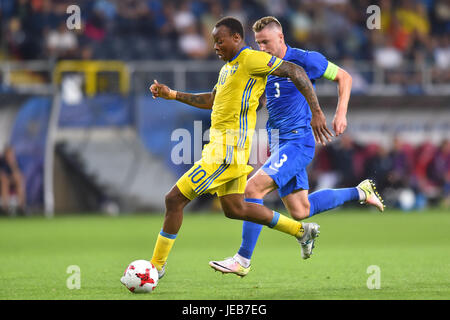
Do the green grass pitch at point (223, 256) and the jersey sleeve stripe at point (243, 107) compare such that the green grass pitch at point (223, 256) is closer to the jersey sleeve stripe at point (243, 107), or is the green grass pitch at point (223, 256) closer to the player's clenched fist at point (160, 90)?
the jersey sleeve stripe at point (243, 107)

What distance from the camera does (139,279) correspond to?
6.87 meters

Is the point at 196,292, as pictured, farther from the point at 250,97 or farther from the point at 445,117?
the point at 445,117

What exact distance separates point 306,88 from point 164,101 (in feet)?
37.5

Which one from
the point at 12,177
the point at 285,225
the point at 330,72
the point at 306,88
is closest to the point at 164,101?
the point at 12,177

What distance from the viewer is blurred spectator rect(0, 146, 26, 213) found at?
691 inches

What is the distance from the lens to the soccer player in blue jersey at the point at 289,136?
793cm

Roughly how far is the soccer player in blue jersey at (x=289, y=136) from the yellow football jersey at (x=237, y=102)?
30.6 inches

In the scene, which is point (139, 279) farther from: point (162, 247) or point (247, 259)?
point (247, 259)

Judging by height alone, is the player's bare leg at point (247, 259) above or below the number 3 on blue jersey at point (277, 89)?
below

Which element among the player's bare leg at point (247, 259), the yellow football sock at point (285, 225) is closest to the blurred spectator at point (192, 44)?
the player's bare leg at point (247, 259)

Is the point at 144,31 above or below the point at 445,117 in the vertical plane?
above
